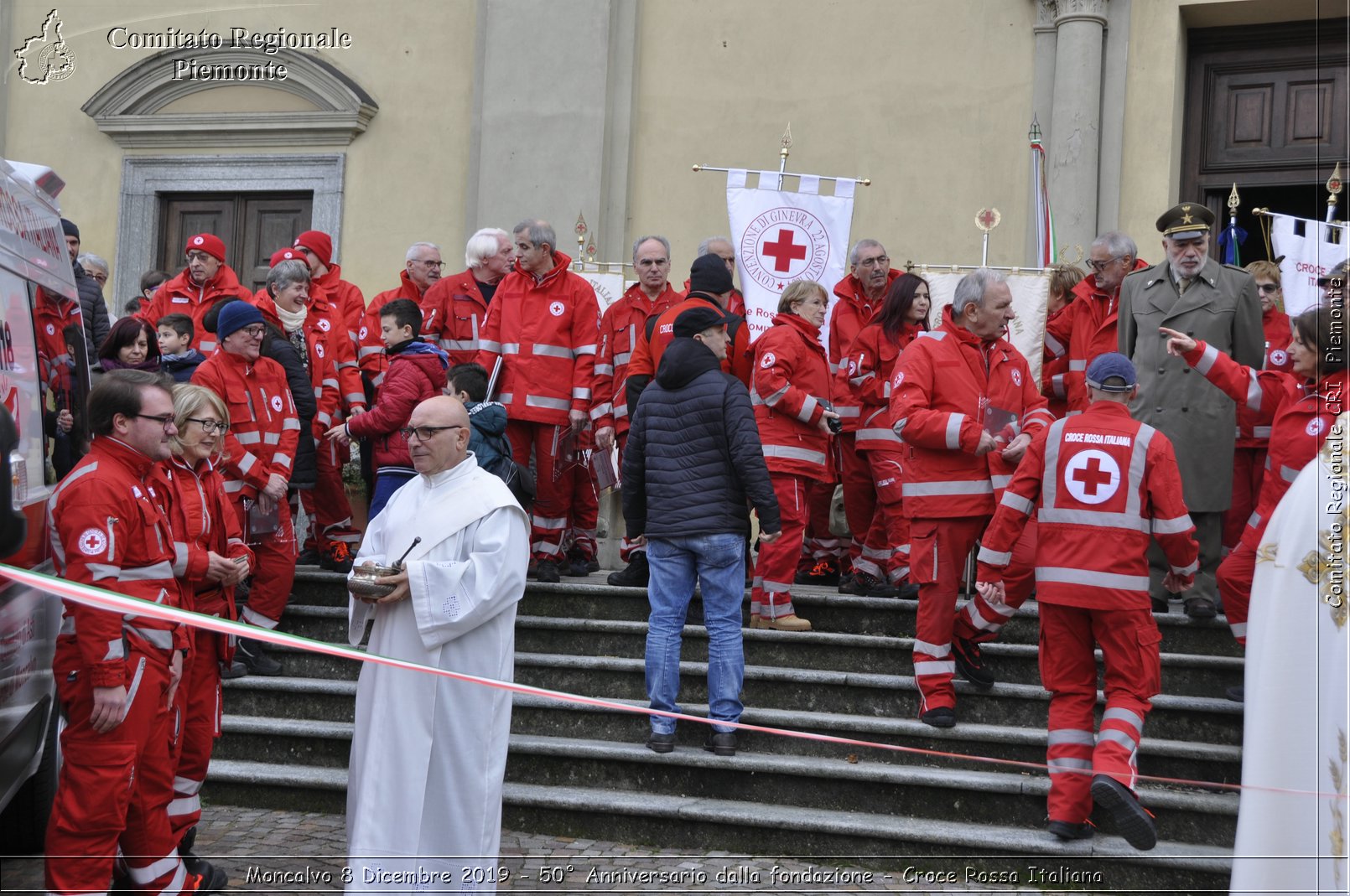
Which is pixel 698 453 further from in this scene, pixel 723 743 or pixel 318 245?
pixel 318 245

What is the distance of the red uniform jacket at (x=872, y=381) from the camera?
8.80m

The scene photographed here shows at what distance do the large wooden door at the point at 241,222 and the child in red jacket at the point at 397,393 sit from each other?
582 centimetres

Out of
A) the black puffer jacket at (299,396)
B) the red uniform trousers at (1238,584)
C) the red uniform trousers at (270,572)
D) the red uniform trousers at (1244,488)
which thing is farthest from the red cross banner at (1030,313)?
the red uniform trousers at (270,572)

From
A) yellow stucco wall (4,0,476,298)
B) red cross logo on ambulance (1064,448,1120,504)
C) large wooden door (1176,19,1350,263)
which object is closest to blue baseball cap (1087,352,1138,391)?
red cross logo on ambulance (1064,448,1120,504)

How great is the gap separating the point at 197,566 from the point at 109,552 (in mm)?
681

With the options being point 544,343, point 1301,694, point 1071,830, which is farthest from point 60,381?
point 1301,694

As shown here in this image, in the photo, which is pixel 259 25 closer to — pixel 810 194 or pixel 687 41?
pixel 687 41

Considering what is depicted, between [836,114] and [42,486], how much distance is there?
8441 mm

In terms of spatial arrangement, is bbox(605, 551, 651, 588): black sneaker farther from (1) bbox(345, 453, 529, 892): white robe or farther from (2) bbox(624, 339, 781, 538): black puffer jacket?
(1) bbox(345, 453, 529, 892): white robe

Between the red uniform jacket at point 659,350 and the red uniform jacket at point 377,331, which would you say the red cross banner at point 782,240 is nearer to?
the red uniform jacket at point 659,350

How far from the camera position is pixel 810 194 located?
10.1 m

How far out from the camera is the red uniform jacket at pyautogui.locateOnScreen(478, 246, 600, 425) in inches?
354

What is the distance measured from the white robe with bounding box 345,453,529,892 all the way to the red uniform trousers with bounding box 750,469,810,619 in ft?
7.95

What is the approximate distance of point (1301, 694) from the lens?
5168 millimetres
